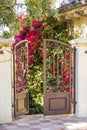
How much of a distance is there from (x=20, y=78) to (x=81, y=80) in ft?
7.02

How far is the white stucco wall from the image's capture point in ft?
48.5

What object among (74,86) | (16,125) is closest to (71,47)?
(74,86)

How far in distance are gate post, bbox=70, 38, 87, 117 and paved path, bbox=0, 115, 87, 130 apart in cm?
39

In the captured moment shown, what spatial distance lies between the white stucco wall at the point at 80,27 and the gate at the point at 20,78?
127 inches

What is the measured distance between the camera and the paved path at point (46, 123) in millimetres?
10516

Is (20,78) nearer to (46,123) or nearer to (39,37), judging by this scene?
(46,123)

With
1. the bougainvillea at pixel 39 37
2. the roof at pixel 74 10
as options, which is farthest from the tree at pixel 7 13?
the bougainvillea at pixel 39 37

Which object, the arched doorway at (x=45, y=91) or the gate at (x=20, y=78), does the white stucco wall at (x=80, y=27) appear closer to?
the arched doorway at (x=45, y=91)

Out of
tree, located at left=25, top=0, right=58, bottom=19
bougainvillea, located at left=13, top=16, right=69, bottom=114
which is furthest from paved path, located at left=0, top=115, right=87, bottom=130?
bougainvillea, located at left=13, top=16, right=69, bottom=114

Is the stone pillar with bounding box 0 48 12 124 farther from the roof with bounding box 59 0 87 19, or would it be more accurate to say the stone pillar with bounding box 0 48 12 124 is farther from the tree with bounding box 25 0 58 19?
the roof with bounding box 59 0 87 19

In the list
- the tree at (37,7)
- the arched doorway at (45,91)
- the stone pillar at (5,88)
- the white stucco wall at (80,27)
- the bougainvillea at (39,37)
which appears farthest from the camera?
the bougainvillea at (39,37)

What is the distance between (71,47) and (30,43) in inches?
191

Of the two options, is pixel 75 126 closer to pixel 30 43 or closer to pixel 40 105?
pixel 40 105

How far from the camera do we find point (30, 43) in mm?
16641
